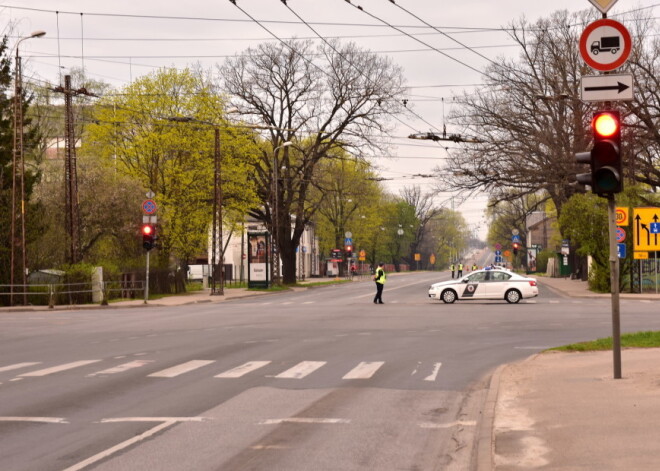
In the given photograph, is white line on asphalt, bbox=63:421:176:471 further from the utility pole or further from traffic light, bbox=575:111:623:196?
the utility pole

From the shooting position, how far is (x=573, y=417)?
9797mm

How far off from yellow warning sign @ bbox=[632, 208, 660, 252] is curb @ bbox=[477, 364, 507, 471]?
108 ft

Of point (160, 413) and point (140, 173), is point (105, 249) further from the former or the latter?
point (160, 413)

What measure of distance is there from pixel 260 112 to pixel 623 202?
25.4 m

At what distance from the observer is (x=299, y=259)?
11169cm

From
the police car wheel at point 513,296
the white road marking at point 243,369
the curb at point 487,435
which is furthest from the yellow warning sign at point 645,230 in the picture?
the curb at point 487,435

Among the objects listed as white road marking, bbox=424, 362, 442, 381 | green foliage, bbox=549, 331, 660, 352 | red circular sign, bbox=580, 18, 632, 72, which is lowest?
white road marking, bbox=424, 362, 442, 381

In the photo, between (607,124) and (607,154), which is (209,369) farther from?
(607,124)

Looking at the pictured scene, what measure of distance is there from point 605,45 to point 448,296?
27.9 metres

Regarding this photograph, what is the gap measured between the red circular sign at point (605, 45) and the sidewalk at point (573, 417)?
13.6ft

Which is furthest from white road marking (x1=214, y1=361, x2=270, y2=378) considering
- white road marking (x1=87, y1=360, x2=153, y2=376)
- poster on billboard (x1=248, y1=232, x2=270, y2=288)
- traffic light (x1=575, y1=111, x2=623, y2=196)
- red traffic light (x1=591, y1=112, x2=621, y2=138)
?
poster on billboard (x1=248, y1=232, x2=270, y2=288)

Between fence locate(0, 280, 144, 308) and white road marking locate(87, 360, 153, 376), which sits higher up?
fence locate(0, 280, 144, 308)

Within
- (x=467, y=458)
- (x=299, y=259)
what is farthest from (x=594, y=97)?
(x=299, y=259)

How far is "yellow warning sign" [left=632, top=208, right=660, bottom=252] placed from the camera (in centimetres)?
4312
